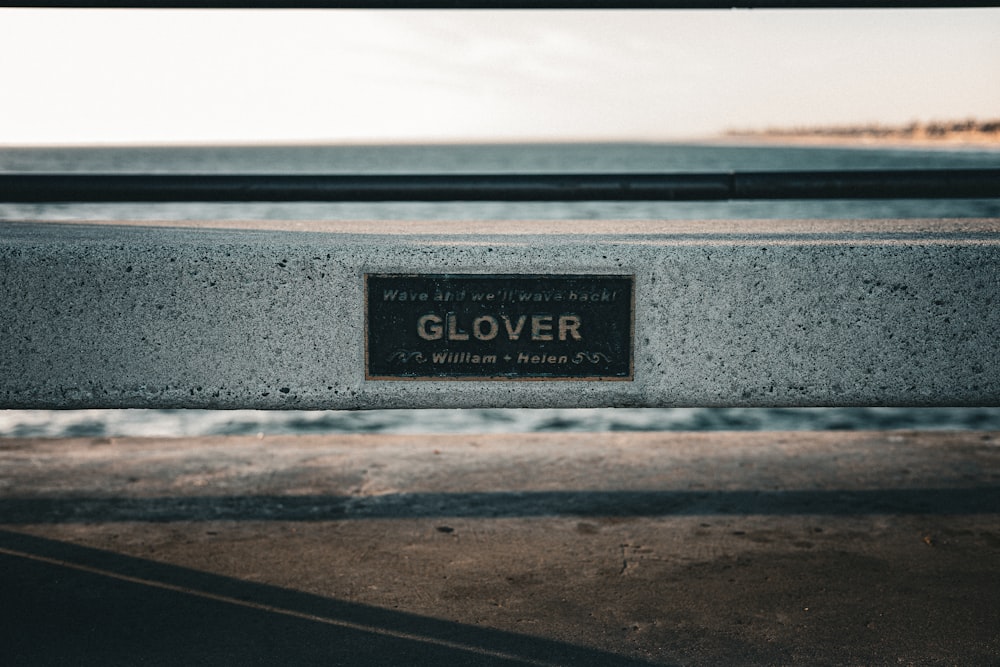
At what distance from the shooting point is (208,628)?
2797 millimetres

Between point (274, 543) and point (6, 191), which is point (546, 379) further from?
point (6, 191)

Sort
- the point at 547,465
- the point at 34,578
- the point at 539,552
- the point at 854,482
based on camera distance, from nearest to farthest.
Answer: the point at 34,578 → the point at 539,552 → the point at 854,482 → the point at 547,465

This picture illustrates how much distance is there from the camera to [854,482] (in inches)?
164

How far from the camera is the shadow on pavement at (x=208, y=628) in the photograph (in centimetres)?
262

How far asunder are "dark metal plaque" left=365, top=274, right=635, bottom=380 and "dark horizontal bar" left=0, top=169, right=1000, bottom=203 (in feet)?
1.06

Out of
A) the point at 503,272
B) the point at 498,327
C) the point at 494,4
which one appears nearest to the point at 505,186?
the point at 503,272

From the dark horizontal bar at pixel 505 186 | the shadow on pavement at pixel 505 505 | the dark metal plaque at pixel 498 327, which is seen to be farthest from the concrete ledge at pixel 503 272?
the shadow on pavement at pixel 505 505

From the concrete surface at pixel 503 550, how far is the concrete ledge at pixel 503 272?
58 cm

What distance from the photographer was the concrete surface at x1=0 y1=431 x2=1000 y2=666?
2715 mm

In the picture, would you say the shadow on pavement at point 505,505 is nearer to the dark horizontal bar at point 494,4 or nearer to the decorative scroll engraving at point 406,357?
the decorative scroll engraving at point 406,357

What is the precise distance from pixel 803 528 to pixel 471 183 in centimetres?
183

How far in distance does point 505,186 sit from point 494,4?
630mm

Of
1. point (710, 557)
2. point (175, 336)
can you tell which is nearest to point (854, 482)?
point (710, 557)

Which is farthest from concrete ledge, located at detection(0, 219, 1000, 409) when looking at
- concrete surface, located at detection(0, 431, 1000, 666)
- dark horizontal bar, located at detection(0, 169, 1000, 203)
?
concrete surface, located at detection(0, 431, 1000, 666)
